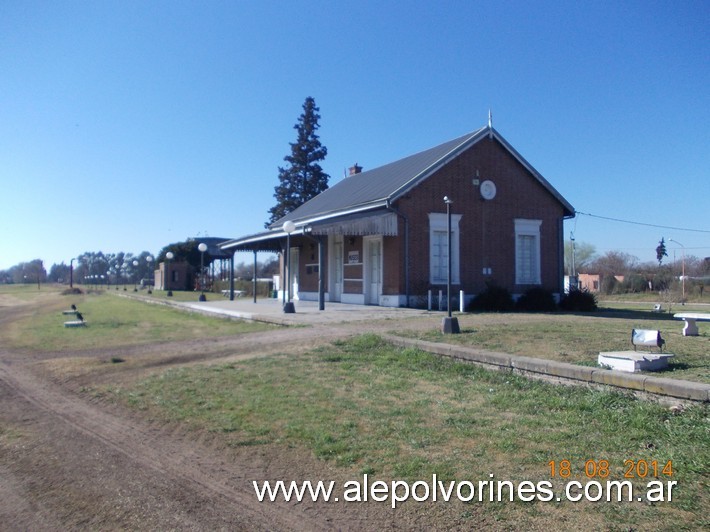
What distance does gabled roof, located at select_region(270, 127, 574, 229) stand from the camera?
2077cm

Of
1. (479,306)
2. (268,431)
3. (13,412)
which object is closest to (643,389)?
(268,431)

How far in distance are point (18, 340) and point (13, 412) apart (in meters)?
8.97

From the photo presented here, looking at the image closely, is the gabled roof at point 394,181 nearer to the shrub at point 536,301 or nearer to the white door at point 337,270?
the white door at point 337,270

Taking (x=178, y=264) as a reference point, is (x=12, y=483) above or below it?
below

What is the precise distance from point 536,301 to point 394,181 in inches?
280

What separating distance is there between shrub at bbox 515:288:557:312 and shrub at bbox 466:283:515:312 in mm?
942

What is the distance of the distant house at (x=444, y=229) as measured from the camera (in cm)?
2025

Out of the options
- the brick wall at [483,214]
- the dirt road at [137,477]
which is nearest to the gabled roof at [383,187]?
the brick wall at [483,214]

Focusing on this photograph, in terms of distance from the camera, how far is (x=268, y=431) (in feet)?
19.9

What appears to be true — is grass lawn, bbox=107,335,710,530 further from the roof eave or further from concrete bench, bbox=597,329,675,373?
the roof eave

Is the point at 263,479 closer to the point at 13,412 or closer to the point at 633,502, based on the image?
the point at 633,502

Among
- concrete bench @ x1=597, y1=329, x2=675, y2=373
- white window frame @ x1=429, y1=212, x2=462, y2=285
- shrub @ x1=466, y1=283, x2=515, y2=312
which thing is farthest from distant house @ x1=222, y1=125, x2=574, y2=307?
concrete bench @ x1=597, y1=329, x2=675, y2=373

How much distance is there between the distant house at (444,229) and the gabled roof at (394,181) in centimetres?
5

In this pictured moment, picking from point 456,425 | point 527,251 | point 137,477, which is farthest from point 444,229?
point 137,477
